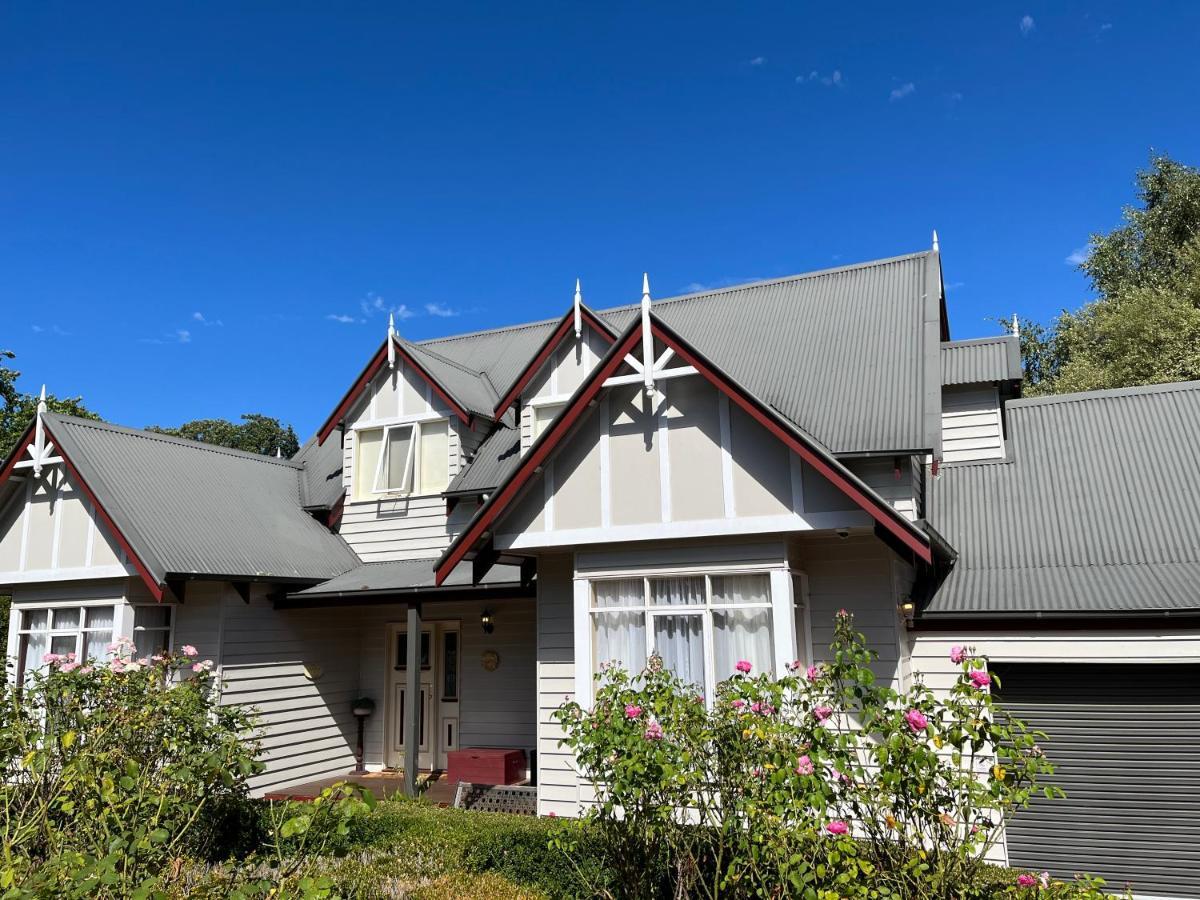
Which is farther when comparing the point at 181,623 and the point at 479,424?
the point at 479,424

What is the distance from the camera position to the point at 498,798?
36.1ft

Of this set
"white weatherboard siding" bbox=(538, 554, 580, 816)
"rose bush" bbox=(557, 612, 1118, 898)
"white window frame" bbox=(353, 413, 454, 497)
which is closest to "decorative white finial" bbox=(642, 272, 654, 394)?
"white weatherboard siding" bbox=(538, 554, 580, 816)

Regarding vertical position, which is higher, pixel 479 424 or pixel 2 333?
pixel 2 333

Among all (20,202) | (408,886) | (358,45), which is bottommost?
(408,886)

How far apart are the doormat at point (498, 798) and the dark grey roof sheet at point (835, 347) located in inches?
191

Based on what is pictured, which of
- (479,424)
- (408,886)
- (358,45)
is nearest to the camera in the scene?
(408,886)

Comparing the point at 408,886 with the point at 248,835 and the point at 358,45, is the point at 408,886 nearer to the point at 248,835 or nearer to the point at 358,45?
the point at 248,835

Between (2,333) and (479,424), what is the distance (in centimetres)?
2571

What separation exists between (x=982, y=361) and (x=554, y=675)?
818cm

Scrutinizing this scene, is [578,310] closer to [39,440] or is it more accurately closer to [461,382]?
[461,382]

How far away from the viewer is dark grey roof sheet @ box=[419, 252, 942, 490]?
960 centimetres

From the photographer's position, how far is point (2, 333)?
29.3 meters

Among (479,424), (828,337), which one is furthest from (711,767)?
(479,424)

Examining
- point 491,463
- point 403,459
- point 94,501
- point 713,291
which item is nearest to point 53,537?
point 94,501
